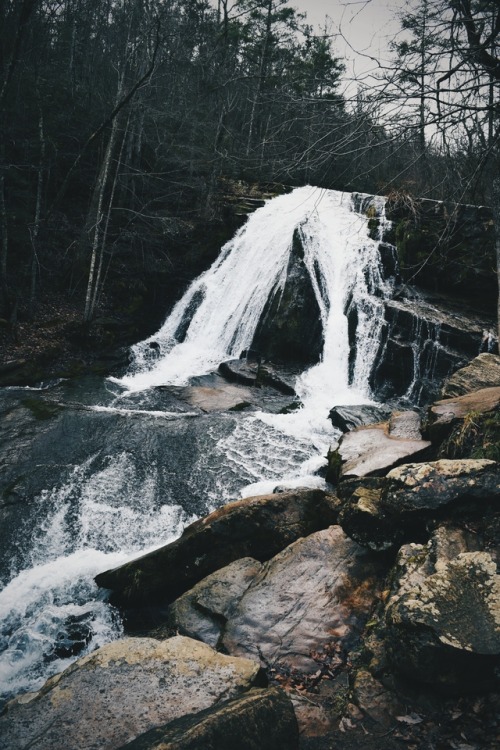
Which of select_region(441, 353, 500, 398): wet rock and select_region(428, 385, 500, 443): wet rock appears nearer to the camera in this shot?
select_region(428, 385, 500, 443): wet rock

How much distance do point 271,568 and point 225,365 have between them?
26.2ft

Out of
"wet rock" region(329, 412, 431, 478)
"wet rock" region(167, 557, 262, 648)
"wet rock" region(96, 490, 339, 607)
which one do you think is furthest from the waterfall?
"wet rock" region(167, 557, 262, 648)

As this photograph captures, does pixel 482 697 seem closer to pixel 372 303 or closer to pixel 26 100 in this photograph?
pixel 372 303

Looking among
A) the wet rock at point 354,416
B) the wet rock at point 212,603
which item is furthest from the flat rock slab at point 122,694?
the wet rock at point 354,416

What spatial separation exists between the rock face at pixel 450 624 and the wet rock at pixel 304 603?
680mm

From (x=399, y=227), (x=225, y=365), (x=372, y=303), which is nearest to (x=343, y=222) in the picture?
(x=399, y=227)

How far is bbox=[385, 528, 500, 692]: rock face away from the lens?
95.7 inches

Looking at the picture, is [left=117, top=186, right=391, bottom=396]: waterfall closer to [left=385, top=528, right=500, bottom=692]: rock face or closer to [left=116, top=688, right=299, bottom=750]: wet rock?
[left=385, top=528, right=500, bottom=692]: rock face

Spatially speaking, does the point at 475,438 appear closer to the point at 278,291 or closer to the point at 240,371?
the point at 240,371

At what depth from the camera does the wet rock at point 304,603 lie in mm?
3375

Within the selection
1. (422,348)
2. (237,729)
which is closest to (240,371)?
(422,348)

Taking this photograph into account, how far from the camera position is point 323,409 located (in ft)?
32.7

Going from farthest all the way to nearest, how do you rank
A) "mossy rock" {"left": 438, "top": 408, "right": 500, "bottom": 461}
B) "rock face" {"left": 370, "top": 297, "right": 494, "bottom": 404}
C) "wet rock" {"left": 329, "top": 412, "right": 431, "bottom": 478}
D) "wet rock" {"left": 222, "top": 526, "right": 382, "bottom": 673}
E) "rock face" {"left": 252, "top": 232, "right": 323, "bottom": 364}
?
1. "rock face" {"left": 252, "top": 232, "right": 323, "bottom": 364}
2. "rock face" {"left": 370, "top": 297, "right": 494, "bottom": 404}
3. "wet rock" {"left": 329, "top": 412, "right": 431, "bottom": 478}
4. "mossy rock" {"left": 438, "top": 408, "right": 500, "bottom": 461}
5. "wet rock" {"left": 222, "top": 526, "right": 382, "bottom": 673}

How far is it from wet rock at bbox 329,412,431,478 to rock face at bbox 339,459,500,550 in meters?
1.73
